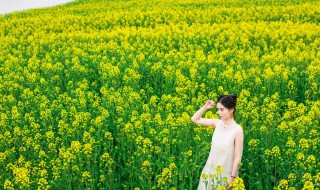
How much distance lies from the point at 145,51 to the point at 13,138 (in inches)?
256

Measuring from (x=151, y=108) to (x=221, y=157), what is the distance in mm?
2936

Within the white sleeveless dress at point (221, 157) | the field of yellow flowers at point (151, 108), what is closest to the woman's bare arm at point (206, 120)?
the white sleeveless dress at point (221, 157)

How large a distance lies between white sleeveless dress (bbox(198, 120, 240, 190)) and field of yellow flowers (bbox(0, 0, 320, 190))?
306mm

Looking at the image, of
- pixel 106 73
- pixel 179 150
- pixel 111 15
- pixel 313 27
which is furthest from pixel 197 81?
pixel 111 15

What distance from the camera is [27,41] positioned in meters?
15.3

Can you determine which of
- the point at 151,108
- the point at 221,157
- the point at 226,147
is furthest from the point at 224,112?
the point at 151,108

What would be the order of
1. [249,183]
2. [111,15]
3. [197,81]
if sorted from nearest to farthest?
[249,183], [197,81], [111,15]

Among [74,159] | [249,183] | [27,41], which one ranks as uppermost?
[27,41]

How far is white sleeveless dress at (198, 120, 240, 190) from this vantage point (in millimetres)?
5152

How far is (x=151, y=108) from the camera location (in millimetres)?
8008

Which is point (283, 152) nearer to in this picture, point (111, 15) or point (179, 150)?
point (179, 150)

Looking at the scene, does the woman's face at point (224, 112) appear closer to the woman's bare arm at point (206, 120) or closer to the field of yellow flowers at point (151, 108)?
the woman's bare arm at point (206, 120)

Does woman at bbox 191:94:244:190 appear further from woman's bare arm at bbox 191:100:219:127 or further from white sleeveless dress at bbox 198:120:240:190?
woman's bare arm at bbox 191:100:219:127

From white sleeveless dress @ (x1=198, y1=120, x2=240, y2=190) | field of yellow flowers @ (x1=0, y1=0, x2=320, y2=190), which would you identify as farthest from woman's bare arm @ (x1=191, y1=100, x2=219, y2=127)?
field of yellow flowers @ (x1=0, y1=0, x2=320, y2=190)
